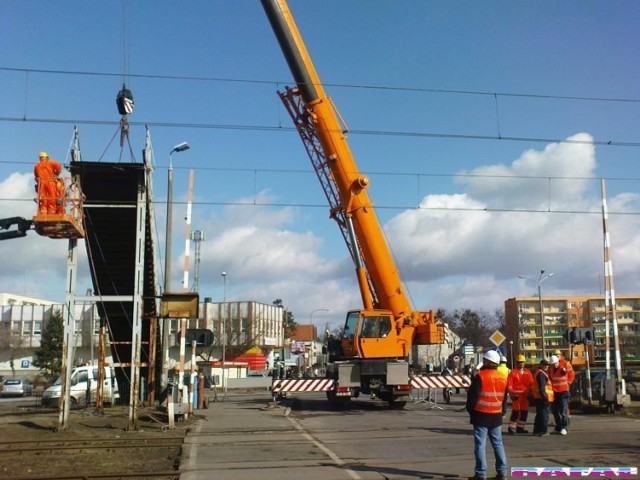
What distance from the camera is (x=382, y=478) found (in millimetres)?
9086

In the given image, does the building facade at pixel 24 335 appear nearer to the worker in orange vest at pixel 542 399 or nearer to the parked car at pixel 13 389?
the parked car at pixel 13 389

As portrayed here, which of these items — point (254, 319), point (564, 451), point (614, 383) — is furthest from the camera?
point (254, 319)

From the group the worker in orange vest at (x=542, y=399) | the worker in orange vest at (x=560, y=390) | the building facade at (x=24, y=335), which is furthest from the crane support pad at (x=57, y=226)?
the building facade at (x=24, y=335)

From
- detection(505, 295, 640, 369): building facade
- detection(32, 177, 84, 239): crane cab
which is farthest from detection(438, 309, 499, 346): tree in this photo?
detection(32, 177, 84, 239): crane cab

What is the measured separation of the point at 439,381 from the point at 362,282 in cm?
460

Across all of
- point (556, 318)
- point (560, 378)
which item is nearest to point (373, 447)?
point (560, 378)

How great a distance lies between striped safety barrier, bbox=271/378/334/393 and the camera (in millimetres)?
22500

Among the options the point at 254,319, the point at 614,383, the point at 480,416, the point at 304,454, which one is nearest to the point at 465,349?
the point at 614,383

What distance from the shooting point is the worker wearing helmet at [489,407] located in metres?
8.78

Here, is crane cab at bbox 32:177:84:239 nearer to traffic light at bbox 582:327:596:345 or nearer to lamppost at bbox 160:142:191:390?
lamppost at bbox 160:142:191:390

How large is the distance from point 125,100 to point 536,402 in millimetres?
12735

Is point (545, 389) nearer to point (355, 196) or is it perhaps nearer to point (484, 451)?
point (484, 451)

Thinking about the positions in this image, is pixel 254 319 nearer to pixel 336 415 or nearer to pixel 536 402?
pixel 336 415

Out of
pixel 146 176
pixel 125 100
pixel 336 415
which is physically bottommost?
pixel 336 415
